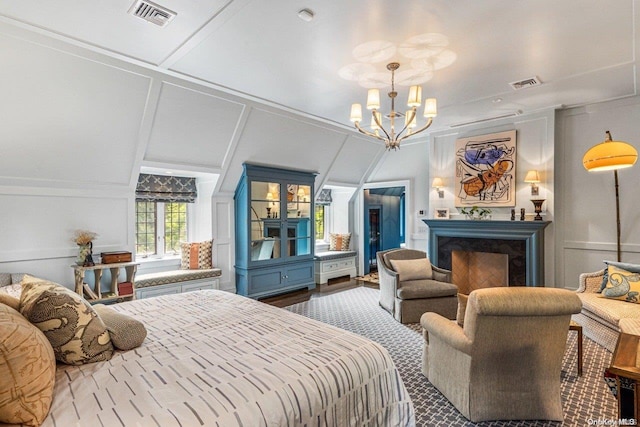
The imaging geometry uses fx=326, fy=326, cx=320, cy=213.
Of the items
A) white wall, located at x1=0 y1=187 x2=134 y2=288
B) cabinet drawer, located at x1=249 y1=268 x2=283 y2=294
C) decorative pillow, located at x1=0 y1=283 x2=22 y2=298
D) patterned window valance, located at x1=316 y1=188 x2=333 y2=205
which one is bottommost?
cabinet drawer, located at x1=249 y1=268 x2=283 y2=294

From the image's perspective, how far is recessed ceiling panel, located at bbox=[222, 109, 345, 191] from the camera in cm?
468

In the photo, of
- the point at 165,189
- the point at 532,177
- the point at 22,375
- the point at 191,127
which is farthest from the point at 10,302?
the point at 532,177

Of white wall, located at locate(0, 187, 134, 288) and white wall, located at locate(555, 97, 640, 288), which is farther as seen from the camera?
white wall, located at locate(555, 97, 640, 288)

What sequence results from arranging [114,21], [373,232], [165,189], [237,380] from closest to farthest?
[237,380]
[114,21]
[165,189]
[373,232]

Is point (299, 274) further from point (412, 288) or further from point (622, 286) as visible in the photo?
point (622, 286)

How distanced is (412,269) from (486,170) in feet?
7.22

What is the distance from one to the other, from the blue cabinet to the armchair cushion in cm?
220

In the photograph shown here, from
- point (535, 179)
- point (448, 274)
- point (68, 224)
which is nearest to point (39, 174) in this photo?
point (68, 224)

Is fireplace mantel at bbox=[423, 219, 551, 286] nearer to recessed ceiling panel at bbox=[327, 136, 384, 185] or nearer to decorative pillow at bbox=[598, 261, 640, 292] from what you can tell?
decorative pillow at bbox=[598, 261, 640, 292]

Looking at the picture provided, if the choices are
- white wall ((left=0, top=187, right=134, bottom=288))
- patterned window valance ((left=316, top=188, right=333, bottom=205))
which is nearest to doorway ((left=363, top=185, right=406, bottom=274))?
patterned window valance ((left=316, top=188, right=333, bottom=205))

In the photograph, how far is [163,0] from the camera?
7.30 feet

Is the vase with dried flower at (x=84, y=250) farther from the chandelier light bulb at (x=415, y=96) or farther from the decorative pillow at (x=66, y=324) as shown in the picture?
the chandelier light bulb at (x=415, y=96)

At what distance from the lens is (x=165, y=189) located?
490 cm

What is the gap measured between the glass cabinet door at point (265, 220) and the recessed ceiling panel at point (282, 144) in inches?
15.1
